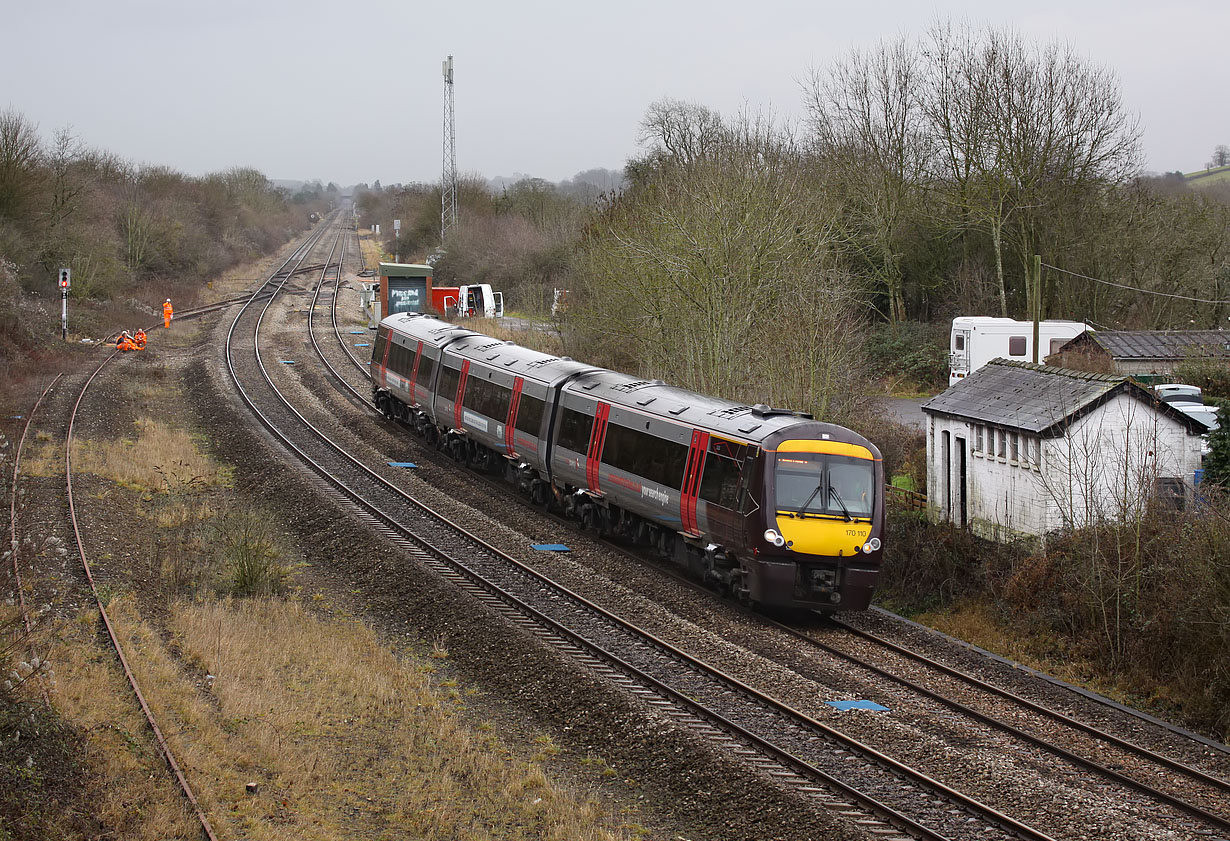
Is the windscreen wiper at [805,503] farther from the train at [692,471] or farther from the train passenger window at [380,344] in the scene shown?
the train passenger window at [380,344]

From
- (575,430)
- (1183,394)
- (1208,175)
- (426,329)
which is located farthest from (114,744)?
(1208,175)

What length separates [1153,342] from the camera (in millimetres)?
27859

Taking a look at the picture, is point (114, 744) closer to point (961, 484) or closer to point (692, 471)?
point (692, 471)

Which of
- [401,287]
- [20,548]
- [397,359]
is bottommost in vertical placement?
[20,548]

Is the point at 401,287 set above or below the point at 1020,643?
above

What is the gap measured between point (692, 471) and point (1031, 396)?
20.8ft

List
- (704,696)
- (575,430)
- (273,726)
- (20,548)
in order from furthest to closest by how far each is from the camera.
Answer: (575,430) < (20,548) < (704,696) < (273,726)

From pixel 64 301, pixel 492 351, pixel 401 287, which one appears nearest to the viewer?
pixel 492 351

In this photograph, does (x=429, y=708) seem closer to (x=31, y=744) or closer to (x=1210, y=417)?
(x=31, y=744)

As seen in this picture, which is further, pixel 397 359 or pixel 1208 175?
pixel 1208 175

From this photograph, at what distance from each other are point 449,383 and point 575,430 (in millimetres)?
6686

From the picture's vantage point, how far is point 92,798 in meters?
8.23

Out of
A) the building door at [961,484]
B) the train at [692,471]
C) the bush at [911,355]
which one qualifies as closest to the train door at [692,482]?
the train at [692,471]

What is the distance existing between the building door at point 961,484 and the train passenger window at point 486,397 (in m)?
8.59
